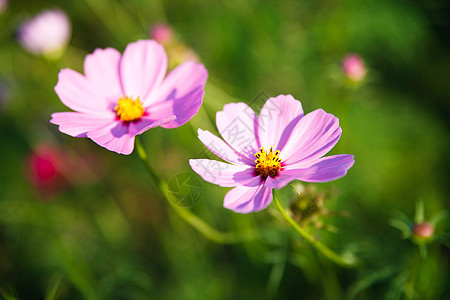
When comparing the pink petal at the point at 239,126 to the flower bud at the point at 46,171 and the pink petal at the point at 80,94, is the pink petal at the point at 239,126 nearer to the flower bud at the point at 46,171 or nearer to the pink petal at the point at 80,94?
the pink petal at the point at 80,94

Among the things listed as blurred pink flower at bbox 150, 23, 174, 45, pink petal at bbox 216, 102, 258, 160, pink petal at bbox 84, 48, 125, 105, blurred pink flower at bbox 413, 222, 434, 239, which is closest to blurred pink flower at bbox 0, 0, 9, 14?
blurred pink flower at bbox 150, 23, 174, 45

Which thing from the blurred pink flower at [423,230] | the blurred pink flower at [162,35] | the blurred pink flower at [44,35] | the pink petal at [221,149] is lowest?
the pink petal at [221,149]

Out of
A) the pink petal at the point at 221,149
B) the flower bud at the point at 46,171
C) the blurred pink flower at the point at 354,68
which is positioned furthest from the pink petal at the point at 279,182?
the flower bud at the point at 46,171

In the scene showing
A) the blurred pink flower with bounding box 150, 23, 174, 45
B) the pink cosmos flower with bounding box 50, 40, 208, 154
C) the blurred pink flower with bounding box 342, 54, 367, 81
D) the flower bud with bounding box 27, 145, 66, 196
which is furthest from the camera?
the flower bud with bounding box 27, 145, 66, 196

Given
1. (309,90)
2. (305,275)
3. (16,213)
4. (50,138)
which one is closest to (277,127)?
(305,275)

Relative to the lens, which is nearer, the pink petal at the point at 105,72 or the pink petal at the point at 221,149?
the pink petal at the point at 221,149

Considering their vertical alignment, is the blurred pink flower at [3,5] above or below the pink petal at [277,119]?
above

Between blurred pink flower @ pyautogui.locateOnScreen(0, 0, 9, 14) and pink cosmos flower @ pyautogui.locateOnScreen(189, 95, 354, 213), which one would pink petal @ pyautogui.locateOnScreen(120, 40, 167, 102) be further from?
blurred pink flower @ pyautogui.locateOnScreen(0, 0, 9, 14)

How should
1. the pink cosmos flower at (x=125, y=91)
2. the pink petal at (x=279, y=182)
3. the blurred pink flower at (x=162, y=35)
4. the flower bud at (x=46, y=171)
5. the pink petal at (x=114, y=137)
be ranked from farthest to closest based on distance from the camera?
the flower bud at (x=46, y=171) → the blurred pink flower at (x=162, y=35) → the pink cosmos flower at (x=125, y=91) → the pink petal at (x=114, y=137) → the pink petal at (x=279, y=182)
